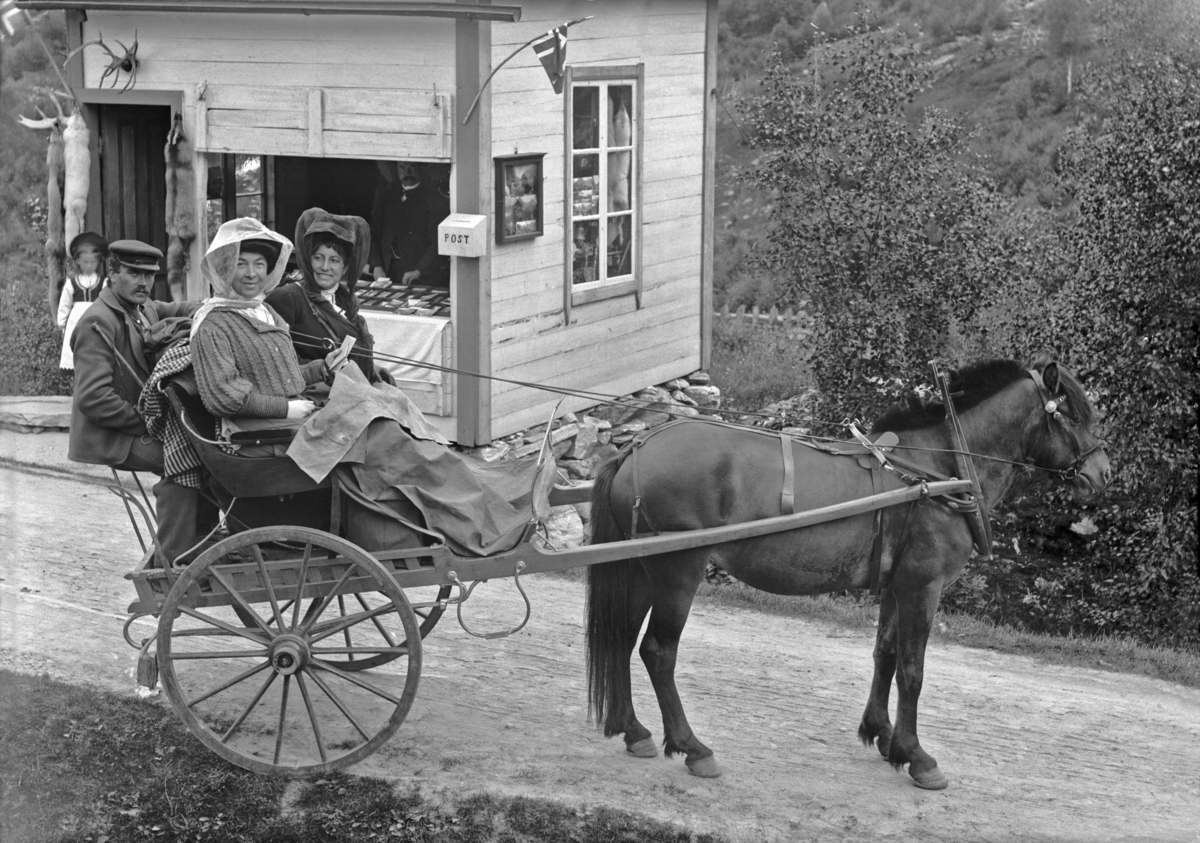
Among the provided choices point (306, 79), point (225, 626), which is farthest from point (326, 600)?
point (306, 79)

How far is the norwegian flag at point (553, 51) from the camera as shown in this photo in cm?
962

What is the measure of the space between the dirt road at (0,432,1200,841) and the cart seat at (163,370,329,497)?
135cm

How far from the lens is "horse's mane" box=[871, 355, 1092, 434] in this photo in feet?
20.4

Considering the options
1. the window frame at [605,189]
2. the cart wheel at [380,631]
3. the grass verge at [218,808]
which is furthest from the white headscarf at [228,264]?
the window frame at [605,189]

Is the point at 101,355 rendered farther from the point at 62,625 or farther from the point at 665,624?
the point at 665,624

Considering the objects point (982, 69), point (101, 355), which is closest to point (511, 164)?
point (101, 355)

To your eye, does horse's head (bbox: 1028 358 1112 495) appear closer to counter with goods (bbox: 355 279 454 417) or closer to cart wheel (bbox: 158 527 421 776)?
cart wheel (bbox: 158 527 421 776)

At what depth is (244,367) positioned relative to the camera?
5.74 meters

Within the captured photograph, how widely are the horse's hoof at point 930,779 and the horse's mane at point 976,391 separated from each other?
5.24ft

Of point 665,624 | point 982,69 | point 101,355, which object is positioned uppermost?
point 982,69

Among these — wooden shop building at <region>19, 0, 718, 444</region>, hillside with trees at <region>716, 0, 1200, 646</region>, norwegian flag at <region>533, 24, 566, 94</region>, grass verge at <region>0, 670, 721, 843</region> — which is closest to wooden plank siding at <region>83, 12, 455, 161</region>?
wooden shop building at <region>19, 0, 718, 444</region>

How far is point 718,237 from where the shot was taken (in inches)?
940

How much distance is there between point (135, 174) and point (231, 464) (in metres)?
7.52

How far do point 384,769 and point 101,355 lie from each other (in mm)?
2247
